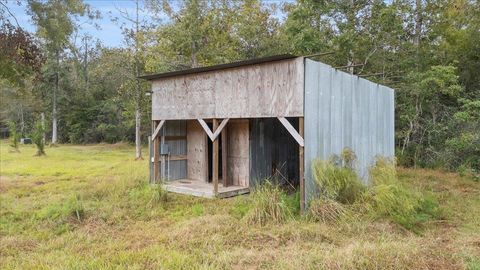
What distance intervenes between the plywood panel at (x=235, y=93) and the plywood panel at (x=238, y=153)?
1492 mm

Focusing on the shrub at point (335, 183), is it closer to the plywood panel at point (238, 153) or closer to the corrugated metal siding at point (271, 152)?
the corrugated metal siding at point (271, 152)

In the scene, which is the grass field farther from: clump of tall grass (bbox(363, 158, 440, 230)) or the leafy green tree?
the leafy green tree

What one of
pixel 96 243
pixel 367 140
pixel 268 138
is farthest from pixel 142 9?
pixel 96 243

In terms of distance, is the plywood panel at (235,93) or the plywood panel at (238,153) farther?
the plywood panel at (238,153)

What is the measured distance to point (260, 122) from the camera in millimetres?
9547

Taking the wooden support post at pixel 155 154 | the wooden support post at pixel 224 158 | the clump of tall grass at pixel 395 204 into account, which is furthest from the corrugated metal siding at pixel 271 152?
the clump of tall grass at pixel 395 204

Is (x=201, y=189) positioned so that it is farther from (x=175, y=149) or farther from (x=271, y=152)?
(x=271, y=152)

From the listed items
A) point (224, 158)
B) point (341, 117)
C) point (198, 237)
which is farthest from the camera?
point (224, 158)

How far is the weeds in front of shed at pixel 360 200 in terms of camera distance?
597 cm

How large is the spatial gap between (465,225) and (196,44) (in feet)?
46.8

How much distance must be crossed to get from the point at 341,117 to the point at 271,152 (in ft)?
→ 9.51

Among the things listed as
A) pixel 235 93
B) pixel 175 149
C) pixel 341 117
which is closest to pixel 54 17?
pixel 175 149

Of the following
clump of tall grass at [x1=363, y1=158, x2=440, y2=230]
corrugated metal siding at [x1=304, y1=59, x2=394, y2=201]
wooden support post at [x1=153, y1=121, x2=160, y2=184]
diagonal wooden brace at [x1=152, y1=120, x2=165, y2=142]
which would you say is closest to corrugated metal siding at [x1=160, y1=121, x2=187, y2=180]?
wooden support post at [x1=153, y1=121, x2=160, y2=184]

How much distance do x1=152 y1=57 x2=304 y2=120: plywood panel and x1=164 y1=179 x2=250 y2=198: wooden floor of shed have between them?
176 cm
